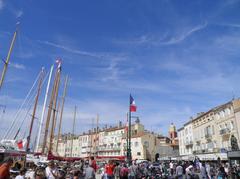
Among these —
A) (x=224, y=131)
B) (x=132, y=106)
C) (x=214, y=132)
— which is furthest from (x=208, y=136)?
(x=132, y=106)

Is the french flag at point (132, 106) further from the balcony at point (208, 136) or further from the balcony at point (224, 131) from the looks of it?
the balcony at point (208, 136)

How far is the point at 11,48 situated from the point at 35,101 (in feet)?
32.0

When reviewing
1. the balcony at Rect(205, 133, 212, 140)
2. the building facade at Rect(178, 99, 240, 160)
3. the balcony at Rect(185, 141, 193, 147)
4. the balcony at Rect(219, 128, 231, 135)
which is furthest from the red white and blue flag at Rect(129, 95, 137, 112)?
the balcony at Rect(185, 141, 193, 147)

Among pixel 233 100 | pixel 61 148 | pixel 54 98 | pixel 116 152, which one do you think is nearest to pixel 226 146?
pixel 233 100

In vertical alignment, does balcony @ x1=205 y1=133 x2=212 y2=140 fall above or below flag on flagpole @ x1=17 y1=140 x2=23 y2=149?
above

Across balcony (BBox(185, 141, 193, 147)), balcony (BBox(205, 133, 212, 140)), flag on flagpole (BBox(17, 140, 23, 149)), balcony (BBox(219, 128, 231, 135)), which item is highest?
balcony (BBox(219, 128, 231, 135))

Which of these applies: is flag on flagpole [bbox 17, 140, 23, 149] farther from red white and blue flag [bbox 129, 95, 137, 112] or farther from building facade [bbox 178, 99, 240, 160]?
building facade [bbox 178, 99, 240, 160]

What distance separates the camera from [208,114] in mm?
45344

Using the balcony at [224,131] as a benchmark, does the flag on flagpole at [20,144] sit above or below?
below

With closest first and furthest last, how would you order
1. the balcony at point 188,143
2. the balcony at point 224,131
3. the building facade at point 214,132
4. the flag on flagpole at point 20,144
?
the flag on flagpole at point 20,144
the building facade at point 214,132
the balcony at point 224,131
the balcony at point 188,143

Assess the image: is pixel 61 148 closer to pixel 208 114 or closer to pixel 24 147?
pixel 208 114

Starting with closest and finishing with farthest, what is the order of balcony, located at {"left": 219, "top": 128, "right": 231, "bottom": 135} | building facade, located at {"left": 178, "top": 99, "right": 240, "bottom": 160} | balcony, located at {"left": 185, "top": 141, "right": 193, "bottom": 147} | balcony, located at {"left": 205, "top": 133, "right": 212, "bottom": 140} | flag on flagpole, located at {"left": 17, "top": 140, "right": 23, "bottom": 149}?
flag on flagpole, located at {"left": 17, "top": 140, "right": 23, "bottom": 149}, building facade, located at {"left": 178, "top": 99, "right": 240, "bottom": 160}, balcony, located at {"left": 219, "top": 128, "right": 231, "bottom": 135}, balcony, located at {"left": 205, "top": 133, "right": 212, "bottom": 140}, balcony, located at {"left": 185, "top": 141, "right": 193, "bottom": 147}

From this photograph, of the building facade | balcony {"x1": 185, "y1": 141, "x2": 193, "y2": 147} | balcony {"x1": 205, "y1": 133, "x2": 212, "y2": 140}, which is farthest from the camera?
balcony {"x1": 185, "y1": 141, "x2": 193, "y2": 147}

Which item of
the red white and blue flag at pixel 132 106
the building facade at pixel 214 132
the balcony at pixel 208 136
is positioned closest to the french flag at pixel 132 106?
the red white and blue flag at pixel 132 106
